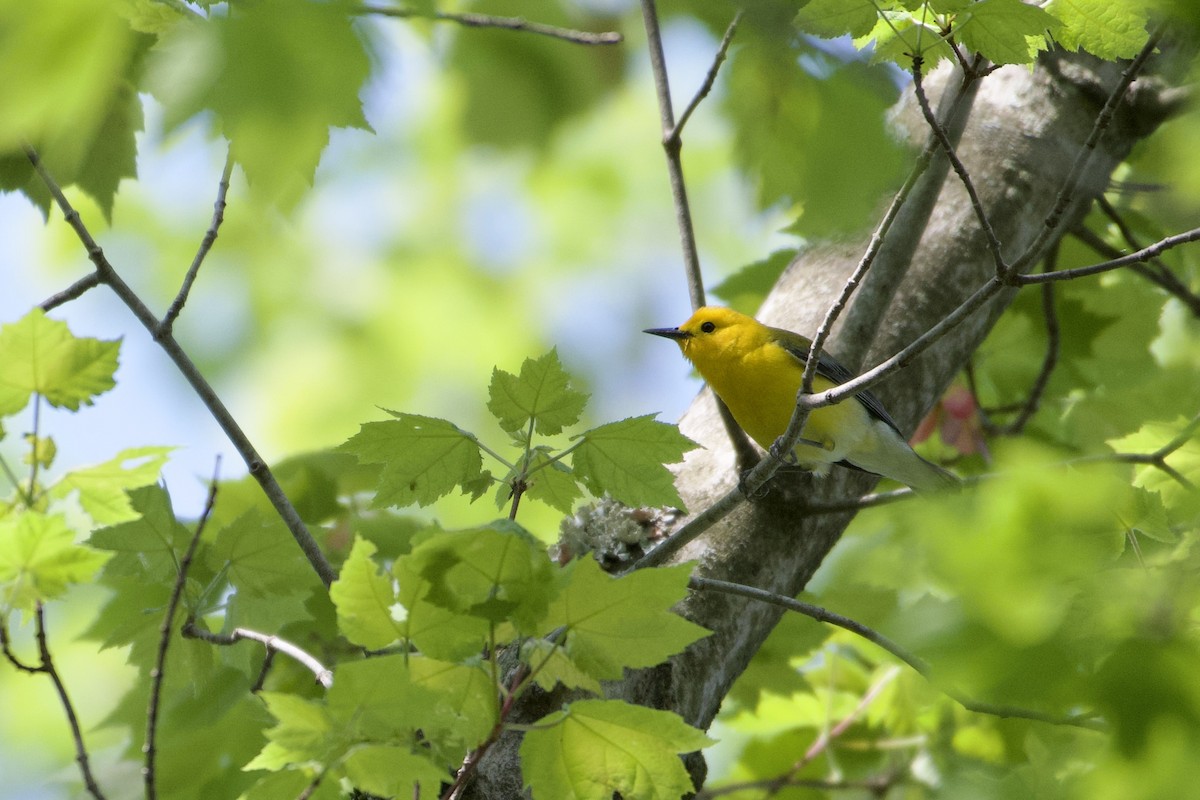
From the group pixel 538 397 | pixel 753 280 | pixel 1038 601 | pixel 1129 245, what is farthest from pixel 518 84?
pixel 1129 245

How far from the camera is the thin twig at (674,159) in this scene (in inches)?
112

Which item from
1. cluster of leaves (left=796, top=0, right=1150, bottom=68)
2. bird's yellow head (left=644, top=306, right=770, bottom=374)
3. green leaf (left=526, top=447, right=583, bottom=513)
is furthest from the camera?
bird's yellow head (left=644, top=306, right=770, bottom=374)

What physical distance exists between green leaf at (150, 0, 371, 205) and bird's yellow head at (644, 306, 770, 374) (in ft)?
11.4

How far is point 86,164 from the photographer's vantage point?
2.60m

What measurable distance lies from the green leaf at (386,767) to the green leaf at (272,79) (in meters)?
0.85

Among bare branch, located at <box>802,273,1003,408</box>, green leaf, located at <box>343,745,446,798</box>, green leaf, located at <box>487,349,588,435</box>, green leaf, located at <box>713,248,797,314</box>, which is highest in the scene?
green leaf, located at <box>713,248,797,314</box>

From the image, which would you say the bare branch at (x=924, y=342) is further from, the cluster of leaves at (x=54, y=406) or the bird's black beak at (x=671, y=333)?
the bird's black beak at (x=671, y=333)

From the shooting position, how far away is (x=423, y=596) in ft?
5.10

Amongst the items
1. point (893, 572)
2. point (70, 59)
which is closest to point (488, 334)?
point (893, 572)

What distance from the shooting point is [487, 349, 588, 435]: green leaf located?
6.56ft

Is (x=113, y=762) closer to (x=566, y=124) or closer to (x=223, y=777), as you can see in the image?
(x=223, y=777)

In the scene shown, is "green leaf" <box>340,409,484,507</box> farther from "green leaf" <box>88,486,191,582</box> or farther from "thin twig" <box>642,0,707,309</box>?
"thin twig" <box>642,0,707,309</box>

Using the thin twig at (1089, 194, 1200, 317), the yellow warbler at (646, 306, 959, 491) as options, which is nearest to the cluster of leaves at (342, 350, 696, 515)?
the yellow warbler at (646, 306, 959, 491)

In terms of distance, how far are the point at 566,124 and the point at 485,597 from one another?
93cm
